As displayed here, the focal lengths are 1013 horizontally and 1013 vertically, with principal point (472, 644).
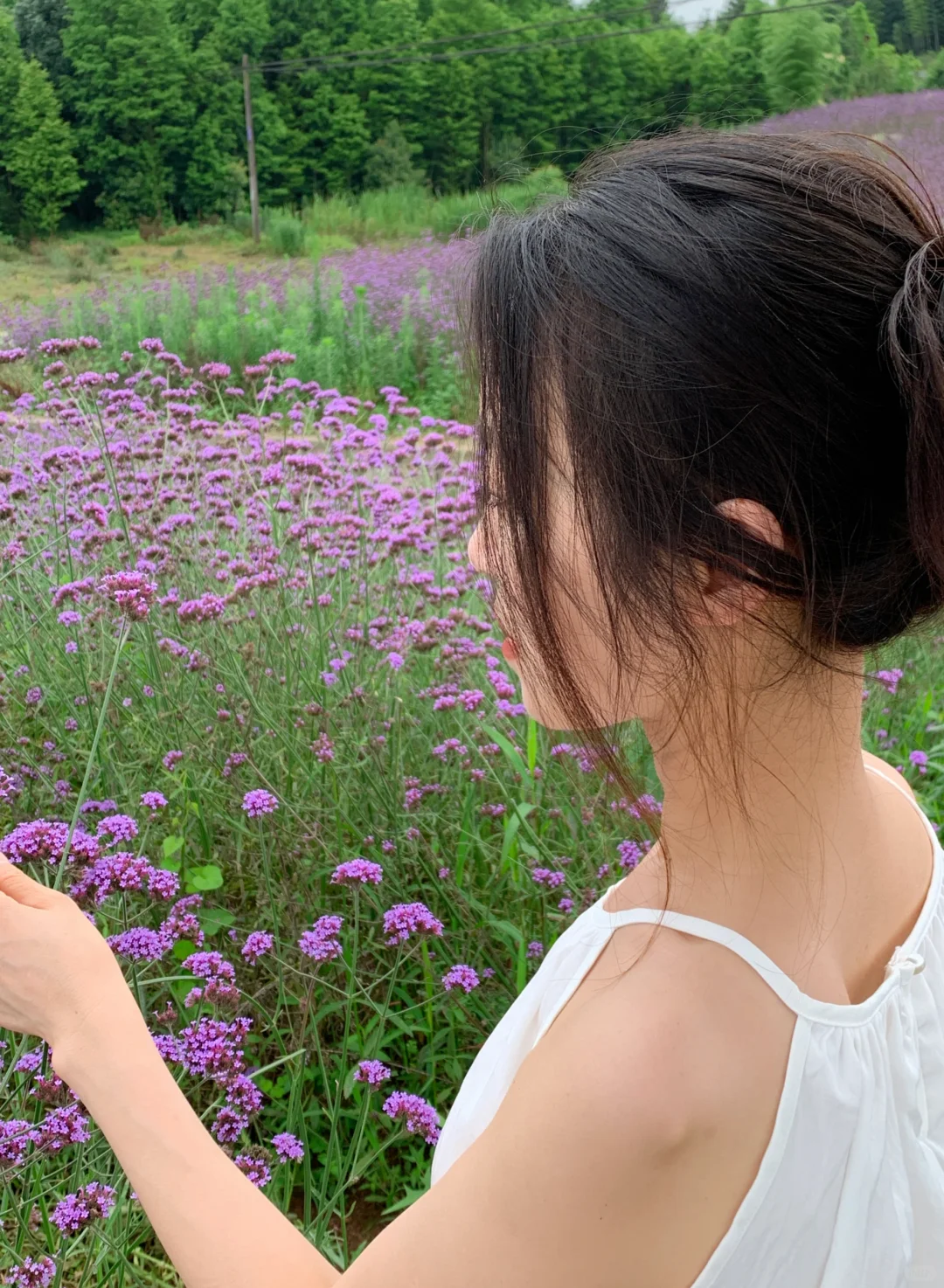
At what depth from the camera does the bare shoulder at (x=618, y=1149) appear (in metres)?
0.54

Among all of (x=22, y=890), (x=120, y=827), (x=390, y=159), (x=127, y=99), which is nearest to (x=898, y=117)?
(x=390, y=159)

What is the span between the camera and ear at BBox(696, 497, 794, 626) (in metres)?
0.63

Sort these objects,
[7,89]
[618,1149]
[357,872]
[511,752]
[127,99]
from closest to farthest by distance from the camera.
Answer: [618,1149], [357,872], [511,752], [7,89], [127,99]

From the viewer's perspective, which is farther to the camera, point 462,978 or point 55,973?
point 462,978

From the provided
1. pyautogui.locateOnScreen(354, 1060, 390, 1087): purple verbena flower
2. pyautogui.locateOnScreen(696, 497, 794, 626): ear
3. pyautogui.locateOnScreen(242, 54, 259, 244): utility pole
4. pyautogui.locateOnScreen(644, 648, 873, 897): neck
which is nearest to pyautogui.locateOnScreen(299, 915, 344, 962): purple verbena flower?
pyautogui.locateOnScreen(354, 1060, 390, 1087): purple verbena flower

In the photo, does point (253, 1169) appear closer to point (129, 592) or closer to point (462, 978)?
point (462, 978)

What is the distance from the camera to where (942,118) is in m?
7.31

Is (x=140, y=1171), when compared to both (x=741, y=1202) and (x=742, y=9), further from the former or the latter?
(x=742, y=9)

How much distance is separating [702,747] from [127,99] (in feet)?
15.9

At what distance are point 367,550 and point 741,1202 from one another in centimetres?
208

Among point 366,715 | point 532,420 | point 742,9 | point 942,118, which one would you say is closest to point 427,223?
point 742,9

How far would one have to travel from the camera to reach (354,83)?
6.40m

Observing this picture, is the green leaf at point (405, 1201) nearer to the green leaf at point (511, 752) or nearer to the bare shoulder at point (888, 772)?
the green leaf at point (511, 752)

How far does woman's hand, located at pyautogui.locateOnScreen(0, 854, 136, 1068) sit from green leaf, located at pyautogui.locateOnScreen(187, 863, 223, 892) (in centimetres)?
70
